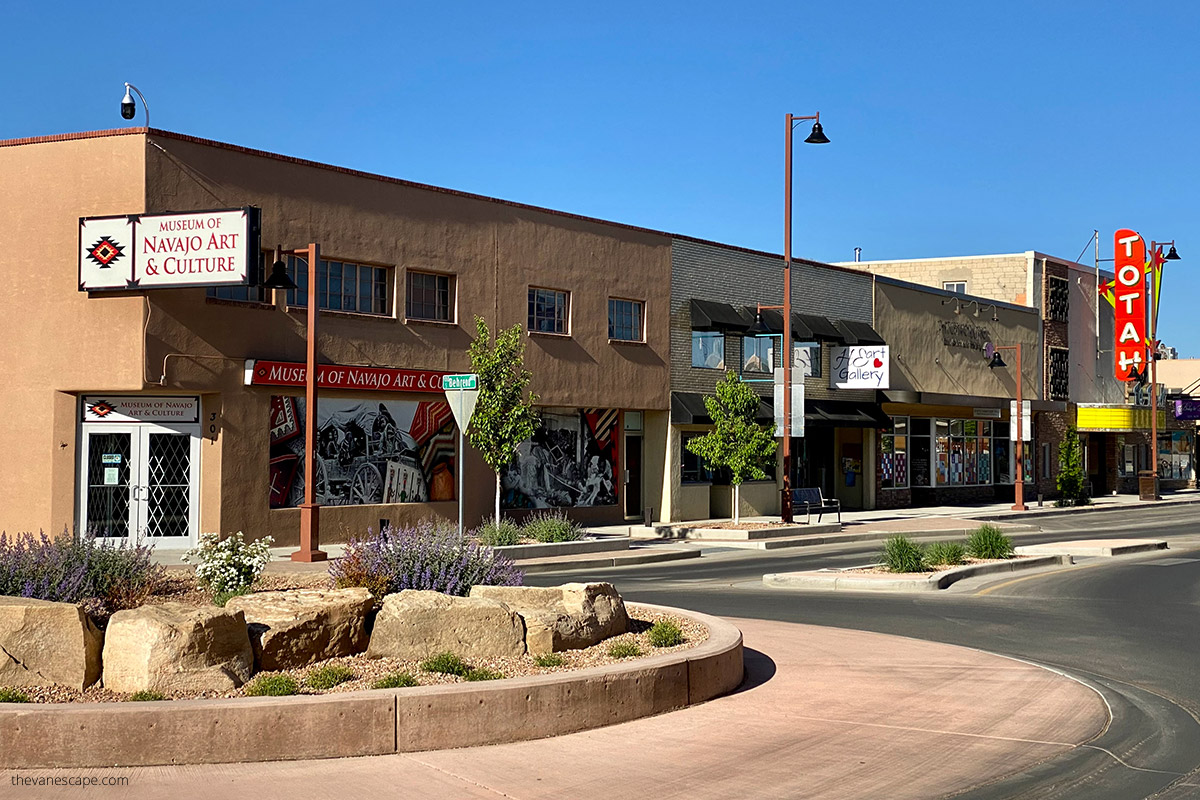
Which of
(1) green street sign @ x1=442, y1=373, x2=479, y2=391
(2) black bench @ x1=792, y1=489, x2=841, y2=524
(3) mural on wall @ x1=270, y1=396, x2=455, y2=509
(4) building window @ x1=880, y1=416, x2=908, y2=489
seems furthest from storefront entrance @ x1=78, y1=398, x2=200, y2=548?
(4) building window @ x1=880, y1=416, x2=908, y2=489

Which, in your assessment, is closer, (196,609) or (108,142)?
(196,609)

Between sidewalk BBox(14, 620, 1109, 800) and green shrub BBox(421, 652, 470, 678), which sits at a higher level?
green shrub BBox(421, 652, 470, 678)

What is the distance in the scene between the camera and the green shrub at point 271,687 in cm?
791

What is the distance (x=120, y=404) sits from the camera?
23453 millimetres

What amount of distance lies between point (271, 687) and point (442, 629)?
1547 mm

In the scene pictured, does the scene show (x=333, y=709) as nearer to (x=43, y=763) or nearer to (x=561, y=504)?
(x=43, y=763)

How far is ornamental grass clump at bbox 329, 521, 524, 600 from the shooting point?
1041 cm

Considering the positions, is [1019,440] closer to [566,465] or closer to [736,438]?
[736,438]

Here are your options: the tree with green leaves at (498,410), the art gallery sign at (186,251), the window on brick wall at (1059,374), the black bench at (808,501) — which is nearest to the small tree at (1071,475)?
the window on brick wall at (1059,374)

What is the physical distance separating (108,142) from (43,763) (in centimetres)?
1816

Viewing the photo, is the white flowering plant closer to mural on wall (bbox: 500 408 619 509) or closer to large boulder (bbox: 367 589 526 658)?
large boulder (bbox: 367 589 526 658)

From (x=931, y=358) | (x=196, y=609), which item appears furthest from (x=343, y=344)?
(x=931, y=358)

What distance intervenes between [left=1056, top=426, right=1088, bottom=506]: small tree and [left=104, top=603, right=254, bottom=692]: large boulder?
145 ft

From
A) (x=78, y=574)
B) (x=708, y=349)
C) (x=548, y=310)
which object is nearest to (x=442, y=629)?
(x=78, y=574)
